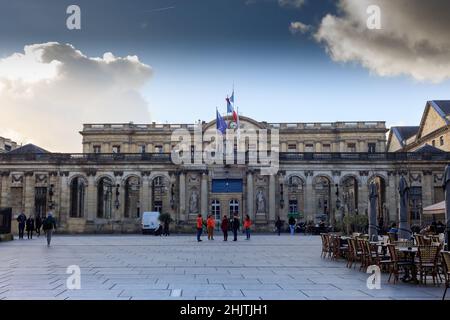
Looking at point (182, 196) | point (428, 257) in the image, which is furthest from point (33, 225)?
point (428, 257)

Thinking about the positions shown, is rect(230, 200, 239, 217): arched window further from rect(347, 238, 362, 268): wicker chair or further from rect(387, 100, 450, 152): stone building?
rect(347, 238, 362, 268): wicker chair

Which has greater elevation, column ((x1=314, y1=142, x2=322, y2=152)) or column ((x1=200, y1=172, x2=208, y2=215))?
column ((x1=314, y1=142, x2=322, y2=152))

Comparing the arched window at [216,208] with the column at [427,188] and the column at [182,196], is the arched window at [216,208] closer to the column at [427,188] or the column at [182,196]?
the column at [182,196]

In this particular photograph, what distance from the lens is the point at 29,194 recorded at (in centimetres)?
Result: 4969

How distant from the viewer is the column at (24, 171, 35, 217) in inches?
1945

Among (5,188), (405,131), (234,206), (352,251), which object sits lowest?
(352,251)

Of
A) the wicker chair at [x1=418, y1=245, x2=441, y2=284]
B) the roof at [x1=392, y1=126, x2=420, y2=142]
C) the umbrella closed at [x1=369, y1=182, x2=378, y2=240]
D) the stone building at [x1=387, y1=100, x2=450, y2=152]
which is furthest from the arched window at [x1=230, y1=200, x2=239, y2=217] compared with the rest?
the wicker chair at [x1=418, y1=245, x2=441, y2=284]

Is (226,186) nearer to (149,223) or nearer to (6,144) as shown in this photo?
(149,223)

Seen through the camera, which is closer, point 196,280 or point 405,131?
point 196,280

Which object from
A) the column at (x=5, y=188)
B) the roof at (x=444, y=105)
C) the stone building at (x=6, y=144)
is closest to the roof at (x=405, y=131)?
the roof at (x=444, y=105)

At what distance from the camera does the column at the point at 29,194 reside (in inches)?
1945

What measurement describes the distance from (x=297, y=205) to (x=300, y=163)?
21084 millimetres
